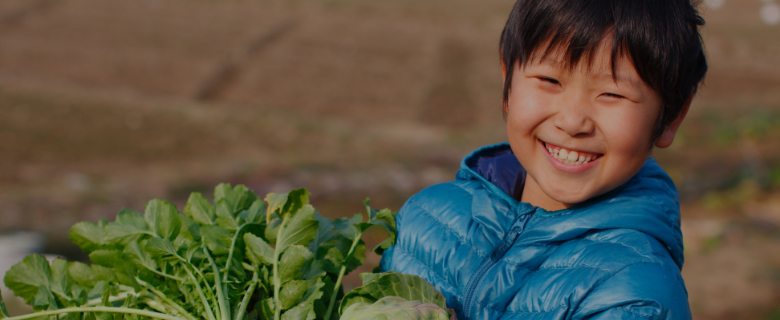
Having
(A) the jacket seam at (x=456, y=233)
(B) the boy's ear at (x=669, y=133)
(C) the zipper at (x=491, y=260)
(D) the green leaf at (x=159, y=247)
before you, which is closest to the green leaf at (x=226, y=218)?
(D) the green leaf at (x=159, y=247)

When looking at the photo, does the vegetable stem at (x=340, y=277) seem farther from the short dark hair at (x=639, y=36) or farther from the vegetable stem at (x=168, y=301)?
the short dark hair at (x=639, y=36)

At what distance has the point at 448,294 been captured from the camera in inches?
53.1

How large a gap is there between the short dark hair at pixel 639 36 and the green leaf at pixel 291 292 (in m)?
0.68

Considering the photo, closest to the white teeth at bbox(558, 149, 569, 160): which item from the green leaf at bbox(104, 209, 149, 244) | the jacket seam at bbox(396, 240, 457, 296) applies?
the jacket seam at bbox(396, 240, 457, 296)

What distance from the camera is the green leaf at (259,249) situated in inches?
50.6

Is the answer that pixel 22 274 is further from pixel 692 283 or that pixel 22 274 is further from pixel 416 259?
pixel 692 283

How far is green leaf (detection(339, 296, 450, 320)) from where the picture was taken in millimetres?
1059

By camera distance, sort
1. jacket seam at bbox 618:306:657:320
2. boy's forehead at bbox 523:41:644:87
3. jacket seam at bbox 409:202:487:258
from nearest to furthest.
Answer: jacket seam at bbox 618:306:657:320, boy's forehead at bbox 523:41:644:87, jacket seam at bbox 409:202:487:258

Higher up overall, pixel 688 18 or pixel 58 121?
pixel 688 18

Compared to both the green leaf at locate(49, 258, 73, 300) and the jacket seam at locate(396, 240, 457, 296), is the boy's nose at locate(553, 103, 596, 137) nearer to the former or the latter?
the jacket seam at locate(396, 240, 457, 296)

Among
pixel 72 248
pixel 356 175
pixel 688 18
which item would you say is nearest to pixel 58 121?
pixel 72 248

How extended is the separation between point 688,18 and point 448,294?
2.58 ft

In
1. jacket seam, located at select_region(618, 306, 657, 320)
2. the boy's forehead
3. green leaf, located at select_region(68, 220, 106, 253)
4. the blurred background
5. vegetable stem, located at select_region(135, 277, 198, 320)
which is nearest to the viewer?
jacket seam, located at select_region(618, 306, 657, 320)

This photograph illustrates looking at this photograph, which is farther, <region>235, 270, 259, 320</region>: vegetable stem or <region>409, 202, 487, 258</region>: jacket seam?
<region>409, 202, 487, 258</region>: jacket seam
